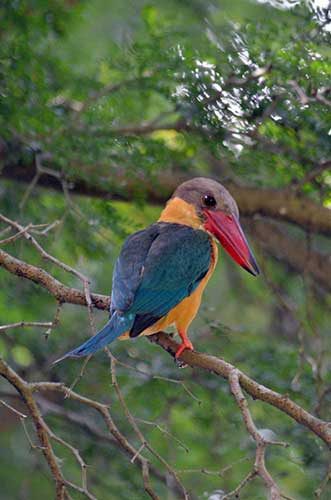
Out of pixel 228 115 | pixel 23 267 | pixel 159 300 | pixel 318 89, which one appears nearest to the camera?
pixel 23 267

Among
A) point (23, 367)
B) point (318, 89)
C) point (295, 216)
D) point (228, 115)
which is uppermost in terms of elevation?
point (318, 89)

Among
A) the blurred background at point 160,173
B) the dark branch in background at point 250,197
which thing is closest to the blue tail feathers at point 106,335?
the blurred background at point 160,173

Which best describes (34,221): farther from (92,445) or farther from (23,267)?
(23,267)

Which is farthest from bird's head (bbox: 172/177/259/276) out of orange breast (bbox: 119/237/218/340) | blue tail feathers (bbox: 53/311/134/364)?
blue tail feathers (bbox: 53/311/134/364)

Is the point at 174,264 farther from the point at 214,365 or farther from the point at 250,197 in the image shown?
the point at 250,197

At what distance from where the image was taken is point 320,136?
3.70 m

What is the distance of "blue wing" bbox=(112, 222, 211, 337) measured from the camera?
10.6ft

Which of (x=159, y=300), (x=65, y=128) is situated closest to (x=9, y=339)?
(x=65, y=128)

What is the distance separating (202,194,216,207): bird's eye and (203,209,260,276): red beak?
31 mm

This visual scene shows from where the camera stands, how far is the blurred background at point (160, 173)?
379 cm

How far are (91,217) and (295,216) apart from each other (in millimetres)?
1116

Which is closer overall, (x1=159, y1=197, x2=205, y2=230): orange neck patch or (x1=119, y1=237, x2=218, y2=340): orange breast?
(x1=119, y1=237, x2=218, y2=340): orange breast

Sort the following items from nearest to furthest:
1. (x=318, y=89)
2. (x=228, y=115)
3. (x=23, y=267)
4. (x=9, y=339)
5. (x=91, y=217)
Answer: (x=23, y=267), (x=318, y=89), (x=228, y=115), (x=91, y=217), (x=9, y=339)

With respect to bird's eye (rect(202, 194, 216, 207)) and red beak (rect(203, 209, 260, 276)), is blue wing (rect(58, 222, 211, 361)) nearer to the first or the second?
red beak (rect(203, 209, 260, 276))
